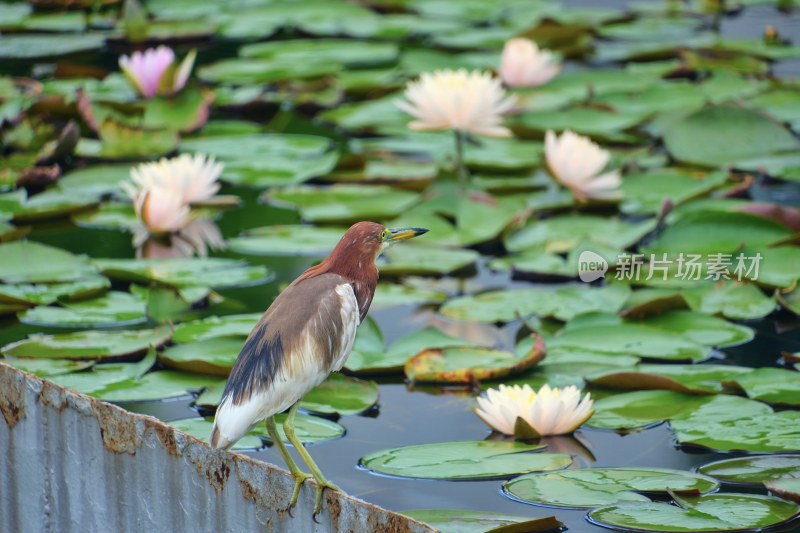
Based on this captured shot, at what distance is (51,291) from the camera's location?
161 inches

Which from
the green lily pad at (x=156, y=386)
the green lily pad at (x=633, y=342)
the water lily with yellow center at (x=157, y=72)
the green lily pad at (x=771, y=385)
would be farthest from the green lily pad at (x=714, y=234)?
the water lily with yellow center at (x=157, y=72)

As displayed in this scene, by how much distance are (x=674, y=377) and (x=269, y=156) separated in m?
2.65

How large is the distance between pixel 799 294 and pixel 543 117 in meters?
2.22

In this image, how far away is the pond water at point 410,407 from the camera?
285 centimetres

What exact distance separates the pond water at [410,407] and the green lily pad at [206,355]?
15 cm

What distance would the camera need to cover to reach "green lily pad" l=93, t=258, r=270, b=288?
165 inches

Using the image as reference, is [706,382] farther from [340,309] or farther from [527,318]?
[340,309]

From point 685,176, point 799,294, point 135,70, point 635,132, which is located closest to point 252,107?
point 135,70

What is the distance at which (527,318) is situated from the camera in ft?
12.9

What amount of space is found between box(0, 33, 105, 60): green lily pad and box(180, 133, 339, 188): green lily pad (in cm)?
213

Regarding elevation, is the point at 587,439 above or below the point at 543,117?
below

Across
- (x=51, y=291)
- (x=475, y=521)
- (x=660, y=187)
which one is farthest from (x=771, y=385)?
(x=51, y=291)

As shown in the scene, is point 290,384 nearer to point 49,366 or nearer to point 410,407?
point 410,407

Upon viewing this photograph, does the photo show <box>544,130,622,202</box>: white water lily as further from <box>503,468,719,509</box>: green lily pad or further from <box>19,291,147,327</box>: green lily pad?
<box>503,468,719,509</box>: green lily pad
